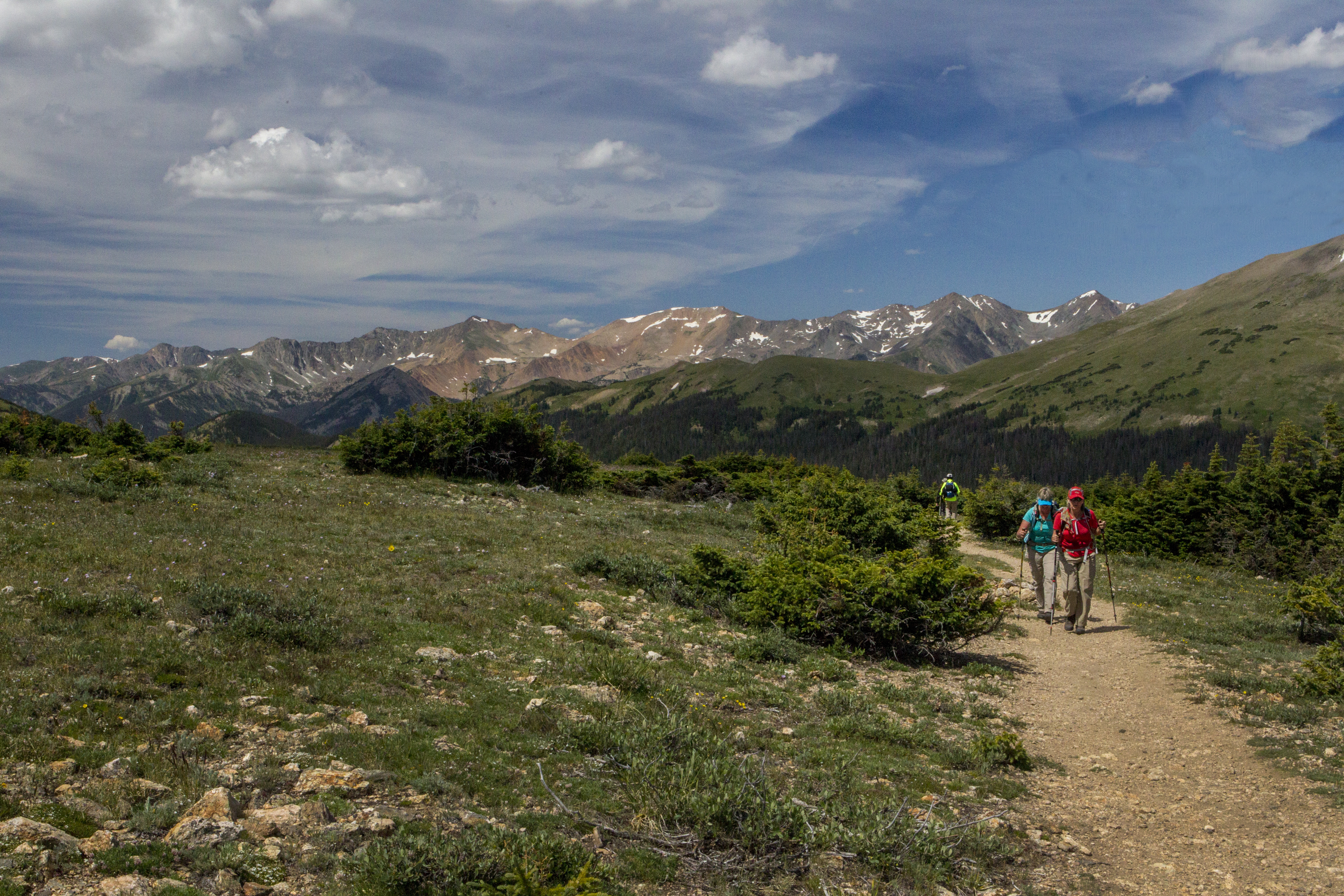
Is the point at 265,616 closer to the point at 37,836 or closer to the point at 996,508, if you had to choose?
the point at 37,836

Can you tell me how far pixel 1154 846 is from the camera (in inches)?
299

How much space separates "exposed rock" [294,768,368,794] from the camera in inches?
257

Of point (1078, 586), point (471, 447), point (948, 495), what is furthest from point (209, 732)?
point (948, 495)

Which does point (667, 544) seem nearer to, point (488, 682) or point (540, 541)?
point (540, 541)

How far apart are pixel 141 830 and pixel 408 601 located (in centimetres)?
753

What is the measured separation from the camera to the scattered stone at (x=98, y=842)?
5133 millimetres

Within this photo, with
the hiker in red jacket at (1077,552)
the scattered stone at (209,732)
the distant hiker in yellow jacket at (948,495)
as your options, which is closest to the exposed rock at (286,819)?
the scattered stone at (209,732)

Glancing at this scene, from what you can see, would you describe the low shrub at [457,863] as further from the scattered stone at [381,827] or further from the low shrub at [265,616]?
the low shrub at [265,616]

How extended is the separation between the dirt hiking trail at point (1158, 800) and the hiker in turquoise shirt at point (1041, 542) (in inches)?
176


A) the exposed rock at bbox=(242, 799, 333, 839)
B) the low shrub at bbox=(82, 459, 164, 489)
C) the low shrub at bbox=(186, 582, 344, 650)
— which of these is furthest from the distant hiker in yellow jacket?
the exposed rock at bbox=(242, 799, 333, 839)

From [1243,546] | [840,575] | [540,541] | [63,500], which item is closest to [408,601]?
[540,541]

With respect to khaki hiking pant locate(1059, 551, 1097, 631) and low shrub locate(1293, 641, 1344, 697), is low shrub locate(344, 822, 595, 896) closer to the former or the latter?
low shrub locate(1293, 641, 1344, 697)

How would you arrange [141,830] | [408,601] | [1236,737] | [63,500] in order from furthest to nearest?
[63,500]
[408,601]
[1236,737]
[141,830]

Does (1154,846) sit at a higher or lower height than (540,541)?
lower
